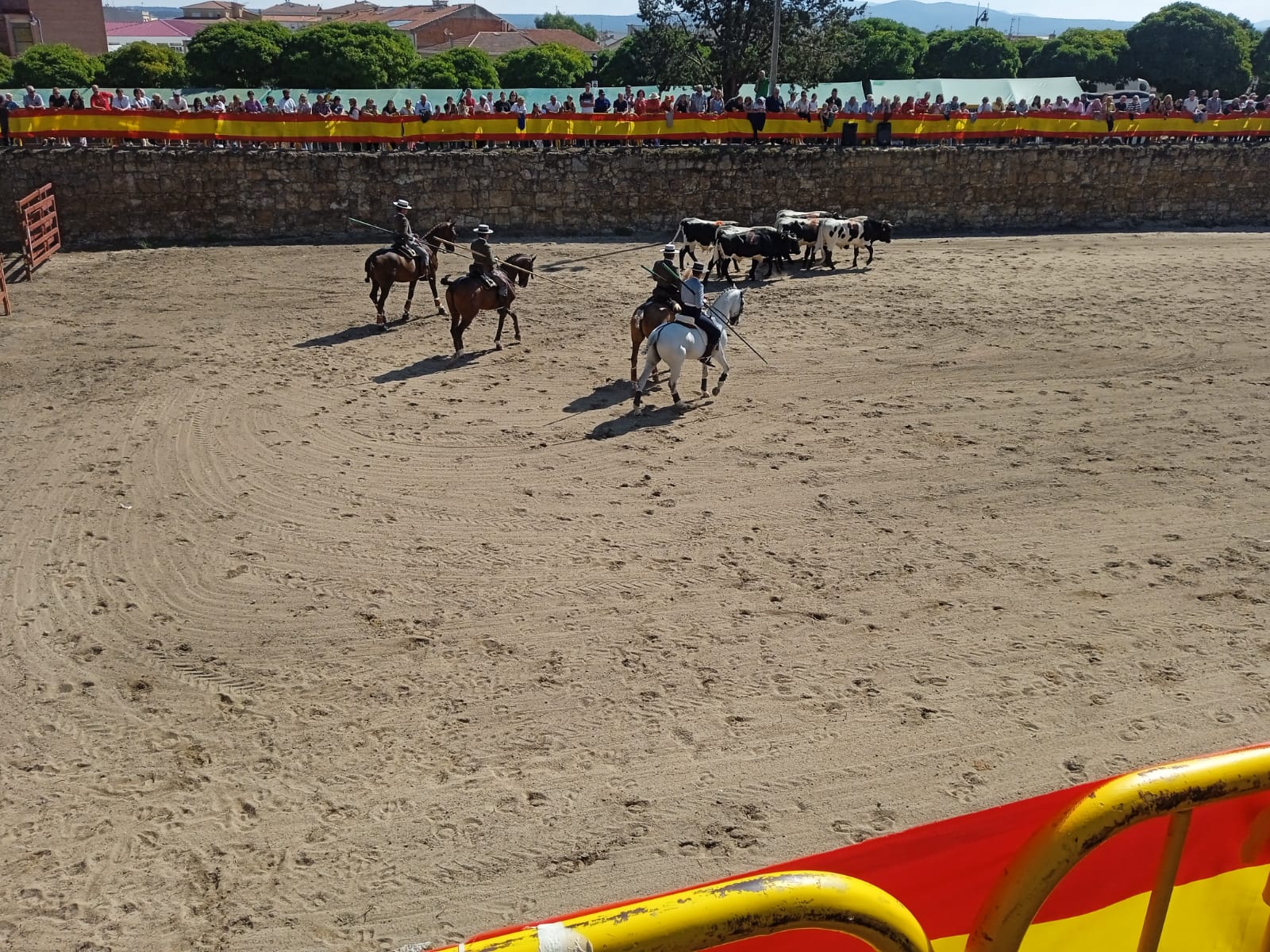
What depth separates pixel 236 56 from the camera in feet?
118

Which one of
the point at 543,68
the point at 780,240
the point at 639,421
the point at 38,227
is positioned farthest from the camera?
the point at 543,68

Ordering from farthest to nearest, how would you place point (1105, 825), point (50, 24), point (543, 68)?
1. point (50, 24)
2. point (543, 68)
3. point (1105, 825)

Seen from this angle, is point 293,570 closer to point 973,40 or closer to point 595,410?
point 595,410

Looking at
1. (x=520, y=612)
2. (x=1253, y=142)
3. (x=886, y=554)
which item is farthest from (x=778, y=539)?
(x=1253, y=142)

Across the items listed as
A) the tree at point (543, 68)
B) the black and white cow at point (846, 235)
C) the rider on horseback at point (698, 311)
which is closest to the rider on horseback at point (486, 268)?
the rider on horseback at point (698, 311)

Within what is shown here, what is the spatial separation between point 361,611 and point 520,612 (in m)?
1.33

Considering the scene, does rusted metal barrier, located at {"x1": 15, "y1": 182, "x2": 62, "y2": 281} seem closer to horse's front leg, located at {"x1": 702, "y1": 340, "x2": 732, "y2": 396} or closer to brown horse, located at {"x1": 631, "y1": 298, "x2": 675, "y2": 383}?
brown horse, located at {"x1": 631, "y1": 298, "x2": 675, "y2": 383}

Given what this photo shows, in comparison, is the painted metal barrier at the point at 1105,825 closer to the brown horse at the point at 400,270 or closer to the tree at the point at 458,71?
the brown horse at the point at 400,270

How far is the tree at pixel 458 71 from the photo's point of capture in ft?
126

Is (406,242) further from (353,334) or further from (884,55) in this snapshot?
(884,55)

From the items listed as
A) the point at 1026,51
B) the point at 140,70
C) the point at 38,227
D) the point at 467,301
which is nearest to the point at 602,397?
the point at 467,301

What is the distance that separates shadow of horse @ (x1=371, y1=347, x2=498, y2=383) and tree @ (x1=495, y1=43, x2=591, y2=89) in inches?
1237

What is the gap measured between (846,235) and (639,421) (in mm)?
10216

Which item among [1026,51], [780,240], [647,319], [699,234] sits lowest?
[647,319]
